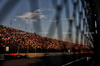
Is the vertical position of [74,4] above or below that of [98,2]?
above

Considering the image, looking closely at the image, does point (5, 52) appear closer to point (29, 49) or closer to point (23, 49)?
point (23, 49)

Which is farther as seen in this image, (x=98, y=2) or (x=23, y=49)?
(x=23, y=49)

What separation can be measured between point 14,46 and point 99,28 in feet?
75.2

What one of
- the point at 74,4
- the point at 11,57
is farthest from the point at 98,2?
the point at 11,57

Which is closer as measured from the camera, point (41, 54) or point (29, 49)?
point (29, 49)

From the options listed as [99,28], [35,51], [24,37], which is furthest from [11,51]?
[99,28]

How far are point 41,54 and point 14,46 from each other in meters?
6.84

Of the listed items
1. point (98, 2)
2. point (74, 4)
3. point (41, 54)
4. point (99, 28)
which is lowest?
point (41, 54)

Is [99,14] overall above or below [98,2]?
below

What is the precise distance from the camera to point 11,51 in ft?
78.2

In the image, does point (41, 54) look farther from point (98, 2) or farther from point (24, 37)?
point (98, 2)

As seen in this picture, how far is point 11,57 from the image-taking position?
2178 cm

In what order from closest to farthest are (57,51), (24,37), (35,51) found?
(35,51)
(24,37)
(57,51)

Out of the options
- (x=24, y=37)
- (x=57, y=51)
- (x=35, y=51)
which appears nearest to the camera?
(x=35, y=51)
